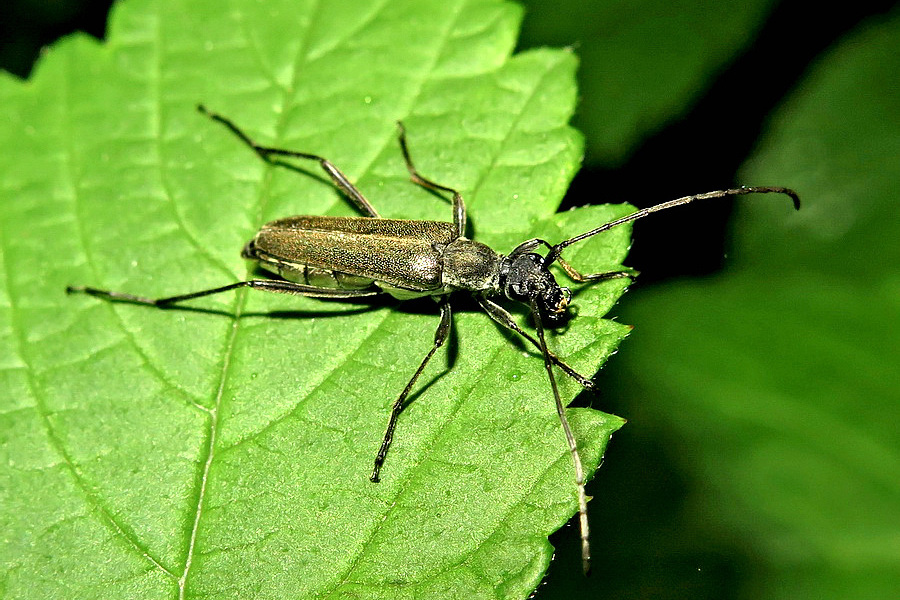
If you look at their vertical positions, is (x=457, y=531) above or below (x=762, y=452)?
below

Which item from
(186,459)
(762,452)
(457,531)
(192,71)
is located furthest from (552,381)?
(192,71)

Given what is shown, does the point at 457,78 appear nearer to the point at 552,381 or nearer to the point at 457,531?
the point at 552,381

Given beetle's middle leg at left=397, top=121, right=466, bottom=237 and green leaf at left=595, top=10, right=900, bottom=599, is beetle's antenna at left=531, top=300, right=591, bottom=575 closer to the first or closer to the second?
beetle's middle leg at left=397, top=121, right=466, bottom=237

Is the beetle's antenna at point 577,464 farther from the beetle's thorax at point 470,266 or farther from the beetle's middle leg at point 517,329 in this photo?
the beetle's thorax at point 470,266

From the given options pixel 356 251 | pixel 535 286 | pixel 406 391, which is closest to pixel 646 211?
pixel 535 286

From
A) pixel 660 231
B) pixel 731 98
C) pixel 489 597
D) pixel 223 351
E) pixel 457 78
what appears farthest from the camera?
pixel 731 98

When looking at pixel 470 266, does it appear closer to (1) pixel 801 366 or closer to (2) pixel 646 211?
(2) pixel 646 211

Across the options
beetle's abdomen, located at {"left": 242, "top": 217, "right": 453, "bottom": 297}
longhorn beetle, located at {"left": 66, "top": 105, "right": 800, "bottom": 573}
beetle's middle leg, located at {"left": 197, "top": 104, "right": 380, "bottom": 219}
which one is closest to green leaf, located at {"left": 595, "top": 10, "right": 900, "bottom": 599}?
longhorn beetle, located at {"left": 66, "top": 105, "right": 800, "bottom": 573}
